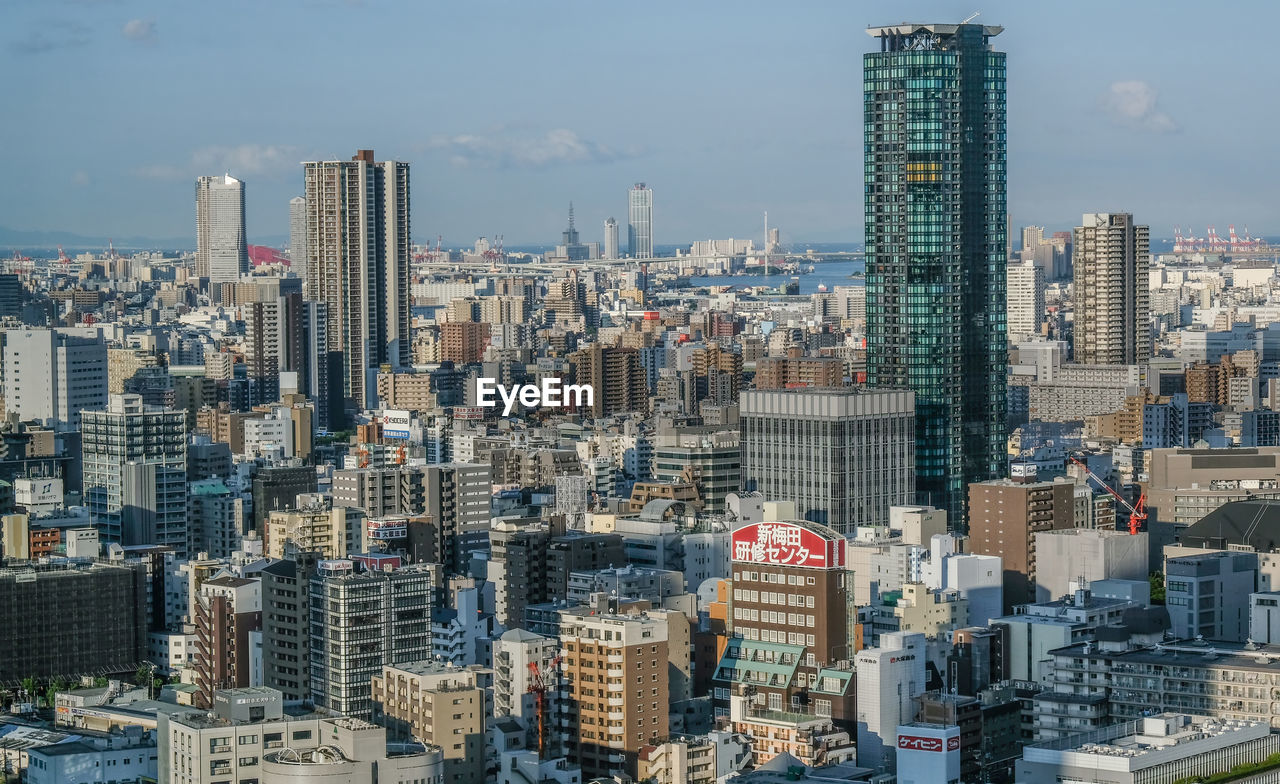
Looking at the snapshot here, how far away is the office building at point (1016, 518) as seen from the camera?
33969 millimetres

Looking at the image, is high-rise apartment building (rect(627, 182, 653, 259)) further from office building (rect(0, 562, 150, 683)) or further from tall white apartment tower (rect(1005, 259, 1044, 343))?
office building (rect(0, 562, 150, 683))

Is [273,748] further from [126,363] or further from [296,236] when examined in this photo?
[296,236]

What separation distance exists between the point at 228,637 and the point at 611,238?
129008 mm

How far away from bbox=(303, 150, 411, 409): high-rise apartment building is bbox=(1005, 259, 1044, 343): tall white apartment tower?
27017mm

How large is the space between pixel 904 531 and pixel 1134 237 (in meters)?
37.2

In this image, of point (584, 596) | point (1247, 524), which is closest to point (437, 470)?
point (584, 596)

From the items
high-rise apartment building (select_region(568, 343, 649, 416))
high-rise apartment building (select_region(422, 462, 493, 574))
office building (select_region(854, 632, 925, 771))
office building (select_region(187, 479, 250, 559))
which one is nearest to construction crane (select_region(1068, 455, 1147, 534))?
high-rise apartment building (select_region(422, 462, 493, 574))

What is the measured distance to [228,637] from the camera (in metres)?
28.5

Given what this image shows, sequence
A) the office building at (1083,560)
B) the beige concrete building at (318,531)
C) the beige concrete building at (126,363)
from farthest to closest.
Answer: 1. the beige concrete building at (126,363)
2. the beige concrete building at (318,531)
3. the office building at (1083,560)

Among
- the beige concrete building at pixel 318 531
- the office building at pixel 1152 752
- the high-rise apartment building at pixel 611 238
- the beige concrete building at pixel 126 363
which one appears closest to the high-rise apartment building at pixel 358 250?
the beige concrete building at pixel 126 363

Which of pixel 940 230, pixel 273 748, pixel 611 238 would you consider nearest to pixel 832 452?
pixel 940 230

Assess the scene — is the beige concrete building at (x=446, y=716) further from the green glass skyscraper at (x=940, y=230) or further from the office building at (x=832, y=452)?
the green glass skyscraper at (x=940, y=230)

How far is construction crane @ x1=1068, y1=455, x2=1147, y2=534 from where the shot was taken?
38.1 m

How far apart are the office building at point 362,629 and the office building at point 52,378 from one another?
90.4ft
